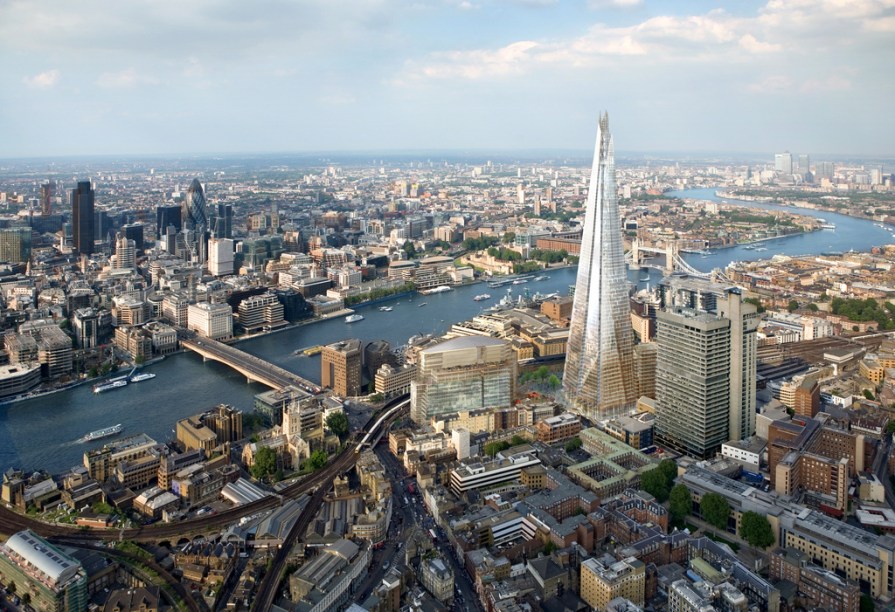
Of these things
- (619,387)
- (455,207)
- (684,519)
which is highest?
(455,207)

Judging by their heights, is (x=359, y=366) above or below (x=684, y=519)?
above

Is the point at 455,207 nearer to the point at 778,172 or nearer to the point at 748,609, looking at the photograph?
the point at 778,172

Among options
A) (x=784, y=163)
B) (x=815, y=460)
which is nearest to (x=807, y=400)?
(x=815, y=460)

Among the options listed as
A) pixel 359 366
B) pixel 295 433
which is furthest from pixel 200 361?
pixel 295 433

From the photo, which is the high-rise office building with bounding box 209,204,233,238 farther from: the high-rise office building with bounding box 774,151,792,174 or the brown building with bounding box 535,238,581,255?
the high-rise office building with bounding box 774,151,792,174

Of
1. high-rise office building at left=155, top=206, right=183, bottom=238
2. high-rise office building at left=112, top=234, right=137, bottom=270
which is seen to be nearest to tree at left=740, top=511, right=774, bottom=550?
high-rise office building at left=112, top=234, right=137, bottom=270

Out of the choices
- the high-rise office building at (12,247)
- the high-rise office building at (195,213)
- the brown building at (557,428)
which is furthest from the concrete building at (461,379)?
the high-rise office building at (12,247)

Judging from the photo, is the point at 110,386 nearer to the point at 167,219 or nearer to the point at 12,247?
the point at 12,247
